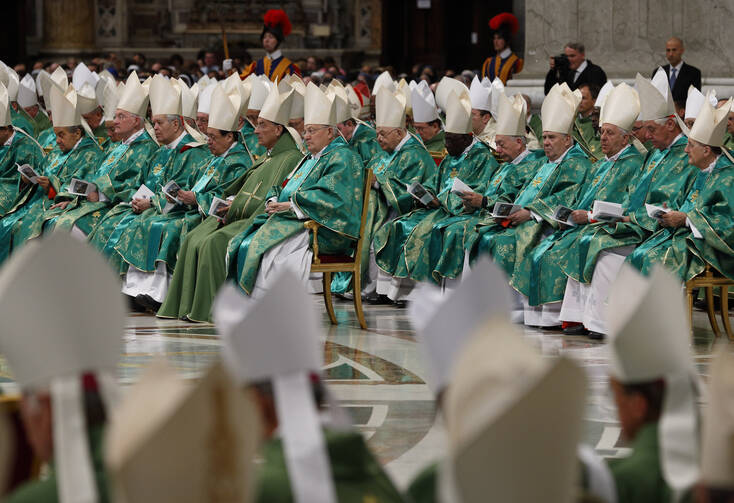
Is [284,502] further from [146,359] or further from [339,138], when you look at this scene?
[339,138]

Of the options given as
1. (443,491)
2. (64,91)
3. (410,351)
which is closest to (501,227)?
(410,351)

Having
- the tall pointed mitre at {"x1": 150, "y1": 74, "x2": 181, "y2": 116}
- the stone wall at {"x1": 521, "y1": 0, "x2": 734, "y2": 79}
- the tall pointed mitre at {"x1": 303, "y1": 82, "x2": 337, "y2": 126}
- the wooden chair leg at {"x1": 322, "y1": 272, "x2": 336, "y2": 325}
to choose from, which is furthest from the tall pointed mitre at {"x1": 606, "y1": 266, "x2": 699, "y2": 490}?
the stone wall at {"x1": 521, "y1": 0, "x2": 734, "y2": 79}

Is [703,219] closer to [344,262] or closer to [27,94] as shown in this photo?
[344,262]

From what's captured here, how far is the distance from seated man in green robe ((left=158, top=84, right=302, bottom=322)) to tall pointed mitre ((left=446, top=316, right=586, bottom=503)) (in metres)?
6.89

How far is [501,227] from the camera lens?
9070mm

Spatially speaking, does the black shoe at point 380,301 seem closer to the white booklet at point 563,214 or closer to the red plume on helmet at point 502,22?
the white booklet at point 563,214

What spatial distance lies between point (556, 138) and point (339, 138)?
143 cm

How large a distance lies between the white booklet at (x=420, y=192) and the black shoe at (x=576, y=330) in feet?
5.67

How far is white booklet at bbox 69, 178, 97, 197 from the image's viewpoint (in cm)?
1008

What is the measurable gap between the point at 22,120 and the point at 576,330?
615cm

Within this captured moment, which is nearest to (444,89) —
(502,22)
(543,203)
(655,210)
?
(543,203)

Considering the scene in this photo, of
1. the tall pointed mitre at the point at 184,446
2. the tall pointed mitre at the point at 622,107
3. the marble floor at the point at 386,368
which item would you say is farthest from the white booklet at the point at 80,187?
the tall pointed mitre at the point at 184,446

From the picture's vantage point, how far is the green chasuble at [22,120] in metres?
12.3

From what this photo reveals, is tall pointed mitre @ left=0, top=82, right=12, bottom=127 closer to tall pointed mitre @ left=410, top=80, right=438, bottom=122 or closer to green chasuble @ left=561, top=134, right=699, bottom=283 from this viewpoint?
tall pointed mitre @ left=410, top=80, right=438, bottom=122
